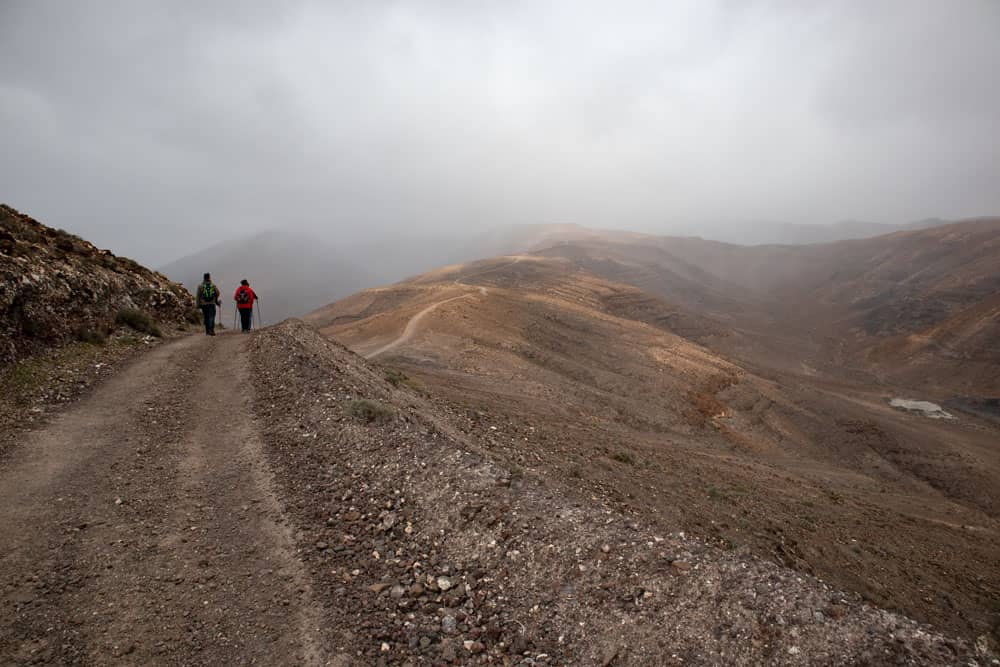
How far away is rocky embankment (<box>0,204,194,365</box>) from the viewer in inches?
419

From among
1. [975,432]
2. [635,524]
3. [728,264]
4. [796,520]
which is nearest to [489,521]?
[635,524]

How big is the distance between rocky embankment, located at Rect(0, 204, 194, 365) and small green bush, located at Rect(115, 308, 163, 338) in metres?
0.02

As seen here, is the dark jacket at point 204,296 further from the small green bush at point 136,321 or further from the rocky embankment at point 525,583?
the rocky embankment at point 525,583

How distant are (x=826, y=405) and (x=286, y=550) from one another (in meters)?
36.6

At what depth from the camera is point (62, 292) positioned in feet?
40.8


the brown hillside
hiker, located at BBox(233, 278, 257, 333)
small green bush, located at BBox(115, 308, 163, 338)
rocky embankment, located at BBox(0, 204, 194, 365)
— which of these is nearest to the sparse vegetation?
the brown hillside

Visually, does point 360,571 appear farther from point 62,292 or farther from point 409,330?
point 409,330

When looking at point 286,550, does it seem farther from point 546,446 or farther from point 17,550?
point 546,446

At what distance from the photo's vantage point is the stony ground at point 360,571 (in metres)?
4.29

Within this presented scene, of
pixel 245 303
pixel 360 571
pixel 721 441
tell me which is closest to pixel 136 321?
pixel 245 303

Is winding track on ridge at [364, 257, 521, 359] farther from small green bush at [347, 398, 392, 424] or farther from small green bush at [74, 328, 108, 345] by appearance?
small green bush at [347, 398, 392, 424]

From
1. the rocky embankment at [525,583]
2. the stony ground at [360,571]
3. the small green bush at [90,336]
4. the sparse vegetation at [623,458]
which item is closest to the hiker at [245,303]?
the small green bush at [90,336]

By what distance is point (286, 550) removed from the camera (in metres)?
5.43

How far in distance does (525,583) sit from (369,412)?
4.46 m
